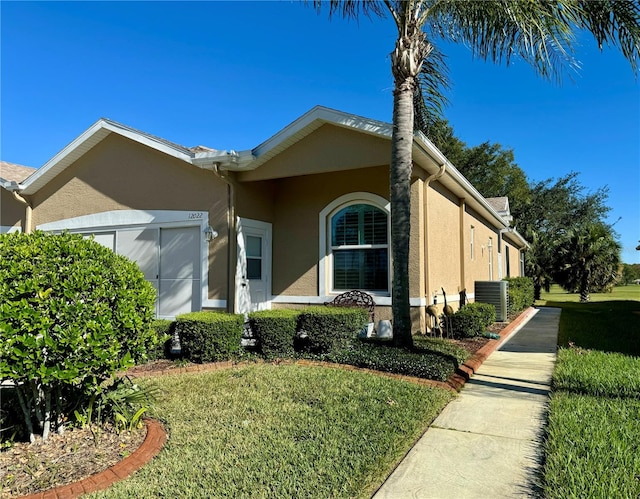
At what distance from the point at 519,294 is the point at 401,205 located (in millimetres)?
10886

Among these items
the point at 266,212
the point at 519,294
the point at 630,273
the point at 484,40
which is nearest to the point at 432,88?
the point at 484,40

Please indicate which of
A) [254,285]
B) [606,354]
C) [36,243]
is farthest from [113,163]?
[606,354]

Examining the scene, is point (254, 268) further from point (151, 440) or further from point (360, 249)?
point (151, 440)

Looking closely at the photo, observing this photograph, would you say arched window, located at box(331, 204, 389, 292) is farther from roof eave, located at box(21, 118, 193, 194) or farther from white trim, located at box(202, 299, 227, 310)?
roof eave, located at box(21, 118, 193, 194)

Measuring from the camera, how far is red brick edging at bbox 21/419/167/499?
2959 mm

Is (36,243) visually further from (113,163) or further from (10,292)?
(113,163)

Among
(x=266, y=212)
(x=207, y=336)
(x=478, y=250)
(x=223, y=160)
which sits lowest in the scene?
(x=207, y=336)

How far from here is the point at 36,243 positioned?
12.0 feet

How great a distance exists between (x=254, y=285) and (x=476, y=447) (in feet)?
22.8

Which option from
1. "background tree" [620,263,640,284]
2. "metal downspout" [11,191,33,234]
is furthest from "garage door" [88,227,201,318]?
"background tree" [620,263,640,284]

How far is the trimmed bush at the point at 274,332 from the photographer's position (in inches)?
290

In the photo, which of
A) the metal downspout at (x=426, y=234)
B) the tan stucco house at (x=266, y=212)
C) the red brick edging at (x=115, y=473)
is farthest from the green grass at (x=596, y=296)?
the red brick edging at (x=115, y=473)

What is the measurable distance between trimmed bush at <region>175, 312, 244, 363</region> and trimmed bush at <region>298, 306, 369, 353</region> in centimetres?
128

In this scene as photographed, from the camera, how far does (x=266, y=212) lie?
408 inches
